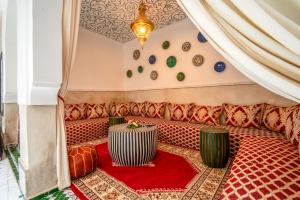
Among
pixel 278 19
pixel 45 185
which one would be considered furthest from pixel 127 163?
pixel 278 19

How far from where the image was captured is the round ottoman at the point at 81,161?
7.62 ft

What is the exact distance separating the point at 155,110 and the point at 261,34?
172 inches

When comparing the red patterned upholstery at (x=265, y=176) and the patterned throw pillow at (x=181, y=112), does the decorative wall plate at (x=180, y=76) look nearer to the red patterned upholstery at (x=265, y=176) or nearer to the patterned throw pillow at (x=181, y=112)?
the patterned throw pillow at (x=181, y=112)

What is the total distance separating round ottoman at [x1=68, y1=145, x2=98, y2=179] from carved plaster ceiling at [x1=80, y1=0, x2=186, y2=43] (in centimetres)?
322

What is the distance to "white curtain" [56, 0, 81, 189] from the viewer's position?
85.8 inches

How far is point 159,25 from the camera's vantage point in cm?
500

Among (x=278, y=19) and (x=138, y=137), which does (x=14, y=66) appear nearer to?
(x=138, y=137)

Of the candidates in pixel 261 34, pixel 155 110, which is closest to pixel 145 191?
pixel 261 34

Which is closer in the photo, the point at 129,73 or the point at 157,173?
the point at 157,173

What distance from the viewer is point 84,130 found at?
13.4 ft

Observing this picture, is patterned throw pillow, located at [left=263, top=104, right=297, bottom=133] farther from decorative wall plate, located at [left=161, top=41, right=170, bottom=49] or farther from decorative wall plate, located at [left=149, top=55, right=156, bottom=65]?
decorative wall plate, located at [left=149, top=55, right=156, bottom=65]

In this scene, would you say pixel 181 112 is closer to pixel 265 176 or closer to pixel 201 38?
pixel 201 38

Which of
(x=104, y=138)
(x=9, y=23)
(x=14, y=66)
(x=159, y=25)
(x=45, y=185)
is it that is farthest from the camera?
(x=159, y=25)

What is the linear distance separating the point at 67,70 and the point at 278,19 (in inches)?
90.8
